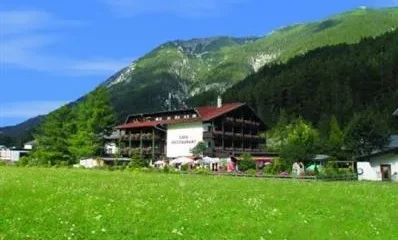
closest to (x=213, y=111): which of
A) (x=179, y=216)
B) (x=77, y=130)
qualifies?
(x=77, y=130)

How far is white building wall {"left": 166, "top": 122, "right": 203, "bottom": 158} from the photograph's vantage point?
462 feet

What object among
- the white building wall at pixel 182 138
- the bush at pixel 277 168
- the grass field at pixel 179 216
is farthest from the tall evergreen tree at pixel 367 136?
the grass field at pixel 179 216

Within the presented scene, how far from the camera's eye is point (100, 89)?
127438 mm

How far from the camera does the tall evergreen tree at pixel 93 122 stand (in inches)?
4678

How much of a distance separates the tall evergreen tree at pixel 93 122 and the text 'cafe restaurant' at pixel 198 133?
2081cm

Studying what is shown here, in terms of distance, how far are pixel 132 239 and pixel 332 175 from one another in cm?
6245

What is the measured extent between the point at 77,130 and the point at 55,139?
493cm

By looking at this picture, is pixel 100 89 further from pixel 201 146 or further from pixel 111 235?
pixel 111 235

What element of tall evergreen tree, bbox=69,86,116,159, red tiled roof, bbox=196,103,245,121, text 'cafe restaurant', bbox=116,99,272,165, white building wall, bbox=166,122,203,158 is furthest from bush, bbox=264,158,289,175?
white building wall, bbox=166,122,203,158

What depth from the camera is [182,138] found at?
144 metres

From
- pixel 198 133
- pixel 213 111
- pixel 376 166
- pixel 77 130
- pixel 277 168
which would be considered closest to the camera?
pixel 376 166

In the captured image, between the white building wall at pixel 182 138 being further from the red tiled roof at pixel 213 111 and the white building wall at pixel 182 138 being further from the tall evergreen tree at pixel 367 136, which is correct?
the tall evergreen tree at pixel 367 136

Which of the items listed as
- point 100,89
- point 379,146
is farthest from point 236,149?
point 379,146

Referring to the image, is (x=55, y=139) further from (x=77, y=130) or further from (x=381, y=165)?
(x=381, y=165)
